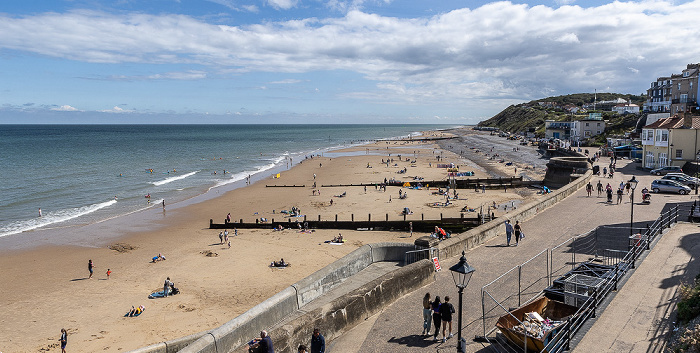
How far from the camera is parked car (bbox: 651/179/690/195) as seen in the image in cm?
2664

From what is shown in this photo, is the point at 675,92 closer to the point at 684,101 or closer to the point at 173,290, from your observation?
the point at 684,101

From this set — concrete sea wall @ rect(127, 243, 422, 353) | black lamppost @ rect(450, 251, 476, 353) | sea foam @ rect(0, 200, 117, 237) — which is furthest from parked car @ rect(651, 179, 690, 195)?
sea foam @ rect(0, 200, 117, 237)

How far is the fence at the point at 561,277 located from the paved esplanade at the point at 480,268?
0.41m

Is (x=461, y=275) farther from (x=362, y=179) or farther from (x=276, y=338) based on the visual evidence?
(x=362, y=179)

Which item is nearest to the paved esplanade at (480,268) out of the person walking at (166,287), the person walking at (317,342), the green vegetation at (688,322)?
the person walking at (317,342)

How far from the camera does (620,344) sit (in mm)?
8062

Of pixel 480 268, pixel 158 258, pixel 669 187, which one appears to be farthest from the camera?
pixel 669 187

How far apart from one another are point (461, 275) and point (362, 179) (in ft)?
155

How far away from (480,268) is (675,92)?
8003cm

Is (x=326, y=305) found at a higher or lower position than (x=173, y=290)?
higher

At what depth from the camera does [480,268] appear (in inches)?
535

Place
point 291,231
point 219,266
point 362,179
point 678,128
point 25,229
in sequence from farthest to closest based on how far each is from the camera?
point 362,179
point 678,128
point 25,229
point 291,231
point 219,266

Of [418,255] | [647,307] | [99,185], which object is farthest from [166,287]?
[99,185]

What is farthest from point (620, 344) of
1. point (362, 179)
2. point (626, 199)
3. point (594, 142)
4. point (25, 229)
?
point (594, 142)
